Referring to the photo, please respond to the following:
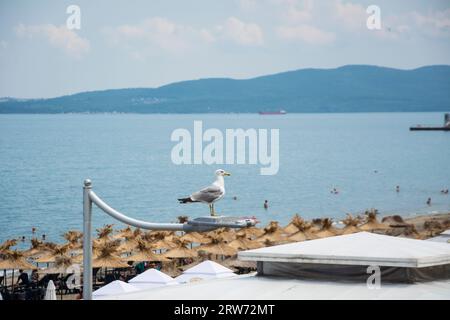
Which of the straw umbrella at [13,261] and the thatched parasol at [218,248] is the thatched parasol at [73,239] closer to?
the straw umbrella at [13,261]

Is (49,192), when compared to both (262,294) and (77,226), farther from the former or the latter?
(262,294)

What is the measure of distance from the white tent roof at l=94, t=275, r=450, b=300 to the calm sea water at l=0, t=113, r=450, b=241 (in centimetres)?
5344

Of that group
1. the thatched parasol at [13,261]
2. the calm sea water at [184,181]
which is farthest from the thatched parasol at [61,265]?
the calm sea water at [184,181]

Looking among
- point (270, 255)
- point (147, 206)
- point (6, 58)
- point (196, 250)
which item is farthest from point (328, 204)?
point (6, 58)

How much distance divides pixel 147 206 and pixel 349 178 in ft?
137

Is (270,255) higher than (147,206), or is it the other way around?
(270,255)

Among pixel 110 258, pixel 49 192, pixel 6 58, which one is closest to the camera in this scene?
pixel 110 258

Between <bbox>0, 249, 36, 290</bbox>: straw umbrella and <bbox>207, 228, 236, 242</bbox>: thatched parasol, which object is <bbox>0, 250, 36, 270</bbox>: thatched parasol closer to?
<bbox>0, 249, 36, 290</bbox>: straw umbrella

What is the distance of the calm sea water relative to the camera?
8838cm

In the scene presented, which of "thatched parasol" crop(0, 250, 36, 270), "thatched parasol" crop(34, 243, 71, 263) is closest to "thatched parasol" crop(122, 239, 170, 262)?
"thatched parasol" crop(34, 243, 71, 263)

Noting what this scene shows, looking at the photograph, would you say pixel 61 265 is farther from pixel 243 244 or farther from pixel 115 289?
pixel 243 244

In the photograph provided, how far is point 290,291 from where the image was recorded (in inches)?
601

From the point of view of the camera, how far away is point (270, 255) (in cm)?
1658
